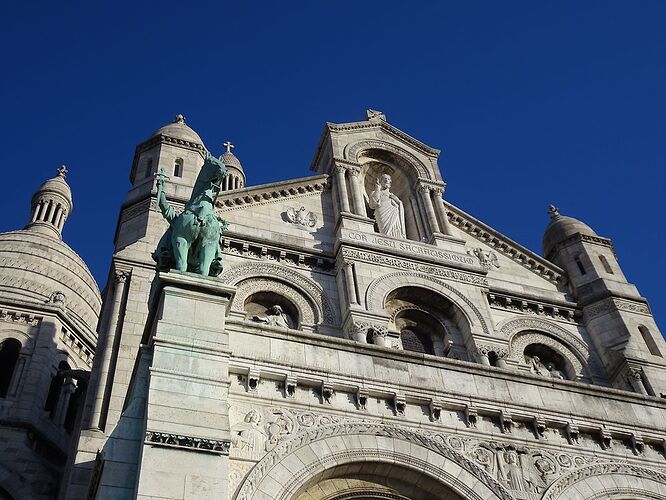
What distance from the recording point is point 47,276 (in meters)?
30.5

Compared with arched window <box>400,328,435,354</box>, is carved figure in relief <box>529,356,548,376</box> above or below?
below

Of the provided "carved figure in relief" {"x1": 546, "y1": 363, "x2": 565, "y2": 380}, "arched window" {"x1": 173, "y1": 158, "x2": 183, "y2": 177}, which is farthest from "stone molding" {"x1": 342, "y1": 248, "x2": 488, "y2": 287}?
"arched window" {"x1": 173, "y1": 158, "x2": 183, "y2": 177}

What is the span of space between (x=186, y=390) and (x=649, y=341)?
1576 centimetres

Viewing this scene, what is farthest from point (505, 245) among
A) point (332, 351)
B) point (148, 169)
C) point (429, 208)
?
point (332, 351)

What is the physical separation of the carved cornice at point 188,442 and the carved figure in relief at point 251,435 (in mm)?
718

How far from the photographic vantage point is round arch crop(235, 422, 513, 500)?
36.9ft

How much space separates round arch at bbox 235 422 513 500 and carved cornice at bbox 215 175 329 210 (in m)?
11.8

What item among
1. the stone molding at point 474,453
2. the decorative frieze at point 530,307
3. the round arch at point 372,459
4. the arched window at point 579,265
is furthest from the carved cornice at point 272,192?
the round arch at point 372,459

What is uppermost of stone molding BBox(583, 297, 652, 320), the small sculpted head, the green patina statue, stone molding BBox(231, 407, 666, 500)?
the small sculpted head

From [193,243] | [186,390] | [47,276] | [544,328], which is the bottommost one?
[186,390]

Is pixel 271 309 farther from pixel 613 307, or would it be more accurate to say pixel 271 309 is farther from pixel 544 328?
pixel 613 307

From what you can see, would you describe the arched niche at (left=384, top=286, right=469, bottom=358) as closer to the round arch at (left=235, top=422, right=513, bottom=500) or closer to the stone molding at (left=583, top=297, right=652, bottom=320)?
the stone molding at (left=583, top=297, right=652, bottom=320)

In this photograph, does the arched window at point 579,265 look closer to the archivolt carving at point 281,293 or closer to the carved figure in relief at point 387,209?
the carved figure in relief at point 387,209

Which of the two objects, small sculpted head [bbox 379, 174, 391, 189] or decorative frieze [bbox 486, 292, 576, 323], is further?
small sculpted head [bbox 379, 174, 391, 189]
